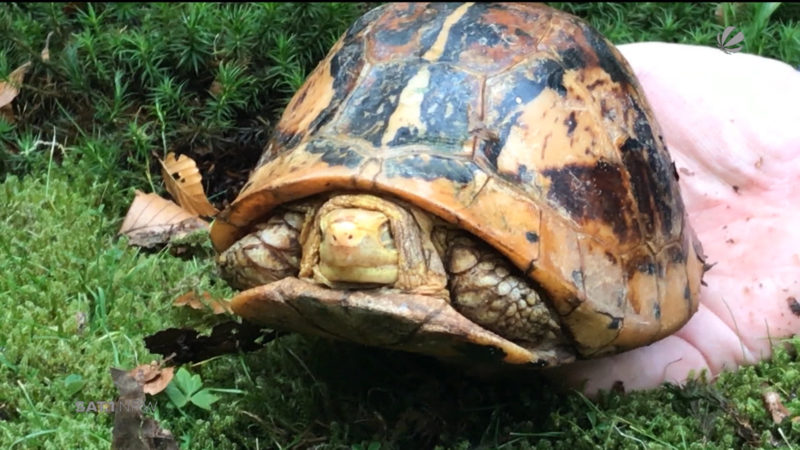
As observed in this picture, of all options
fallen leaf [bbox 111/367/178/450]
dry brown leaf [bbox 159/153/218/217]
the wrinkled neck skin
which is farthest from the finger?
fallen leaf [bbox 111/367/178/450]

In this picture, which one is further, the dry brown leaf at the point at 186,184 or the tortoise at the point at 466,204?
the dry brown leaf at the point at 186,184

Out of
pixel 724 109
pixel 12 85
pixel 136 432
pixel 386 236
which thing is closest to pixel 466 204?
pixel 386 236

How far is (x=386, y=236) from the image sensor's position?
6.91 feet

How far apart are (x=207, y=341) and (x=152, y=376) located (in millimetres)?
221

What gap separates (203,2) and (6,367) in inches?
93.8

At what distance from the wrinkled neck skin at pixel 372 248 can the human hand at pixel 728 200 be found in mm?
815

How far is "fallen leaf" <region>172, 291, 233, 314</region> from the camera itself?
3.03 m

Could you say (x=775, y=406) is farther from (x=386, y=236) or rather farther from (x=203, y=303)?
(x=203, y=303)

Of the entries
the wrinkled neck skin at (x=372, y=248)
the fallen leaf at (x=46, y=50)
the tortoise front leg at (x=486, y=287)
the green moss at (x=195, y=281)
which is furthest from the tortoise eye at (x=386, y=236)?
the fallen leaf at (x=46, y=50)

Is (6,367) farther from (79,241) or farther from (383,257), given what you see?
(383,257)

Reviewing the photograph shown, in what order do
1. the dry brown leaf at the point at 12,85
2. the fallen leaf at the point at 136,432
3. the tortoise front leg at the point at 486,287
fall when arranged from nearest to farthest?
the tortoise front leg at the point at 486,287 < the fallen leaf at the point at 136,432 < the dry brown leaf at the point at 12,85

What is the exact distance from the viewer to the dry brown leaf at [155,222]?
141 inches

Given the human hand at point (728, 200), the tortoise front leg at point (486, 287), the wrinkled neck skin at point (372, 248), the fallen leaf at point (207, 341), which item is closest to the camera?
the wrinkled neck skin at point (372, 248)

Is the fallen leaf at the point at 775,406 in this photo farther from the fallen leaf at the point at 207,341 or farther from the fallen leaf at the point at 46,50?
the fallen leaf at the point at 46,50
